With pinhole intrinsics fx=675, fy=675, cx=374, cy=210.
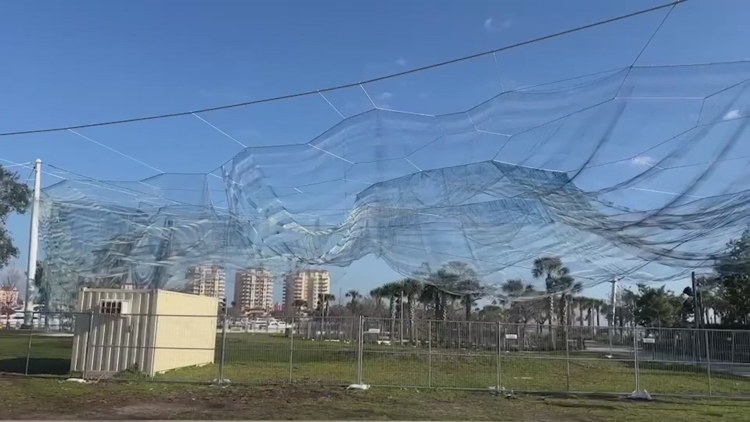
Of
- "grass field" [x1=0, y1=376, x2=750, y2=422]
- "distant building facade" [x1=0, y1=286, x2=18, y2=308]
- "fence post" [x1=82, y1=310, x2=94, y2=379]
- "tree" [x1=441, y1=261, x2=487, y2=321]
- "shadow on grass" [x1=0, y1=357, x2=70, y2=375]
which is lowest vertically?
"grass field" [x1=0, y1=376, x2=750, y2=422]

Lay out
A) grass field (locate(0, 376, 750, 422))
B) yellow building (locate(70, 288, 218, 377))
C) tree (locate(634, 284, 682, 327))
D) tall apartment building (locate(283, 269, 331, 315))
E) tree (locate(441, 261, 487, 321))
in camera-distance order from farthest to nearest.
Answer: tree (locate(634, 284, 682, 327)) < yellow building (locate(70, 288, 218, 377)) < tall apartment building (locate(283, 269, 331, 315)) < tree (locate(441, 261, 487, 321)) < grass field (locate(0, 376, 750, 422))

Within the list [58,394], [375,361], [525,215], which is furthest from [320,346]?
[525,215]

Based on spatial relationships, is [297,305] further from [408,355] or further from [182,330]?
[408,355]

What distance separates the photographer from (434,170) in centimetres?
1334

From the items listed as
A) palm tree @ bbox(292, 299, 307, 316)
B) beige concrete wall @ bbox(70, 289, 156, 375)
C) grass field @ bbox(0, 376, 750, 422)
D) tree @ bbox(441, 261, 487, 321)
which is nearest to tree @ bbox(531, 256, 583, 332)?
tree @ bbox(441, 261, 487, 321)

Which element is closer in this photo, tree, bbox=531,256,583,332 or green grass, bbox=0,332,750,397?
tree, bbox=531,256,583,332

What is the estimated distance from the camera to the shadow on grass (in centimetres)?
2302

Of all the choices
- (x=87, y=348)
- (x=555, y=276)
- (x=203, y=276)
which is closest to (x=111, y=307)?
(x=87, y=348)

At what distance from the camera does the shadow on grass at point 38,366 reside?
23016mm

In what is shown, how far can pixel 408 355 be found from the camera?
25.9 m

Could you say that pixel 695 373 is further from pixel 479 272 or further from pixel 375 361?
pixel 479 272

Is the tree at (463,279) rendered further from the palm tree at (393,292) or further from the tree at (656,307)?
the tree at (656,307)

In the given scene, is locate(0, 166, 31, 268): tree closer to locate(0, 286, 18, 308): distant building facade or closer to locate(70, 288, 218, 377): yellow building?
locate(70, 288, 218, 377): yellow building

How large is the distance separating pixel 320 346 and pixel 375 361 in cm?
229
